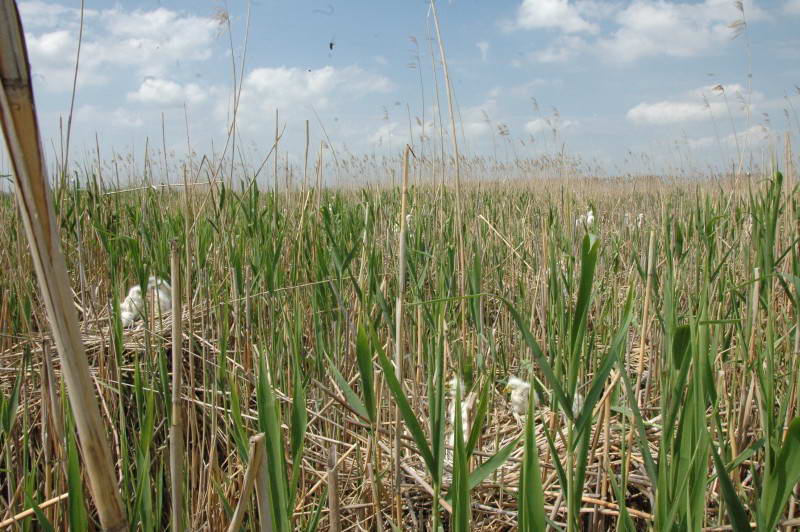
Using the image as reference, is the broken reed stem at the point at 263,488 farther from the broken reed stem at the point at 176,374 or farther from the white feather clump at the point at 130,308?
the white feather clump at the point at 130,308

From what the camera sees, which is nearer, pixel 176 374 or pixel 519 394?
pixel 176 374

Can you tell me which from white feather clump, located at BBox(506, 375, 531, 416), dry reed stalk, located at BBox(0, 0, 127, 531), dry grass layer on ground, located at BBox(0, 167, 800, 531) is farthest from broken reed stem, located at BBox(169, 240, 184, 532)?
white feather clump, located at BBox(506, 375, 531, 416)

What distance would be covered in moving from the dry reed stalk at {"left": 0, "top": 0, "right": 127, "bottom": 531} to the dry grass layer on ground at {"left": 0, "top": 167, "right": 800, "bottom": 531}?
10.3 inches

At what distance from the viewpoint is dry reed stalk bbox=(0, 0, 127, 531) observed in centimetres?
26

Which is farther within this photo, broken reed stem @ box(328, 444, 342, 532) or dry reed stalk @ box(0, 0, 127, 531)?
broken reed stem @ box(328, 444, 342, 532)

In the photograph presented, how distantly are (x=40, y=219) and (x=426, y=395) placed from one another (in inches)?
46.6

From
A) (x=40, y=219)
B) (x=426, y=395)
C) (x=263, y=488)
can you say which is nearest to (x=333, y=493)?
(x=263, y=488)

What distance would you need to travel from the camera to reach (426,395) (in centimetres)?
139

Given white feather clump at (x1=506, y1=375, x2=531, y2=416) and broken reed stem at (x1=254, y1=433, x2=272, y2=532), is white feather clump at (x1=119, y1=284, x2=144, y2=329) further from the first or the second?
broken reed stem at (x1=254, y1=433, x2=272, y2=532)

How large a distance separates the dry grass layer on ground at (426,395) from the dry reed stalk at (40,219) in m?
0.26

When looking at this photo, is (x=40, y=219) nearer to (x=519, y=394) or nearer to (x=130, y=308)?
(x=519, y=394)

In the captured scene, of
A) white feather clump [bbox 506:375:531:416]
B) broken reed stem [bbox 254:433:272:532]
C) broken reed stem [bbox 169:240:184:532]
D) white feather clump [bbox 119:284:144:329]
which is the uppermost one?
broken reed stem [bbox 169:240:184:532]

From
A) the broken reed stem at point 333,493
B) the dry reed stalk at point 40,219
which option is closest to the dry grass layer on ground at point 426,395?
the broken reed stem at point 333,493

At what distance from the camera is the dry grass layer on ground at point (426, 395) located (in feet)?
2.12
